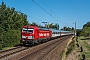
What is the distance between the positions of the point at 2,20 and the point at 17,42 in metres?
5.24

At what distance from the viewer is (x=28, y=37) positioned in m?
29.2

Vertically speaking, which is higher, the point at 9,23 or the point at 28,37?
the point at 9,23

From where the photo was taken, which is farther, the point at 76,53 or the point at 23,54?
the point at 76,53

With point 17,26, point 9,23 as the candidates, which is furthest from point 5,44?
point 17,26

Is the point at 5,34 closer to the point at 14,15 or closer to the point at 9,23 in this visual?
the point at 9,23

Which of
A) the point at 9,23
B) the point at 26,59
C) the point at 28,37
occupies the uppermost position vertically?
the point at 9,23

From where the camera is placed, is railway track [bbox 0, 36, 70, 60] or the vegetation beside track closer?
the vegetation beside track

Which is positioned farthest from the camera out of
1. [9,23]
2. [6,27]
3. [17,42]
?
[9,23]

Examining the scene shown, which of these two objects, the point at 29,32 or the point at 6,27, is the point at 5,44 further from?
the point at 6,27

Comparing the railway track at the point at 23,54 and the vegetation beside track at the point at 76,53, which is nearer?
the vegetation beside track at the point at 76,53

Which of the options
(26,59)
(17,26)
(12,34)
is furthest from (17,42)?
(26,59)

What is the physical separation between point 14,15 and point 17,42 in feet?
50.9

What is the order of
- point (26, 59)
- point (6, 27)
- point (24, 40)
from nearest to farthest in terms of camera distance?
point (26, 59)
point (24, 40)
point (6, 27)

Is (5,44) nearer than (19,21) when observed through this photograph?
Yes
